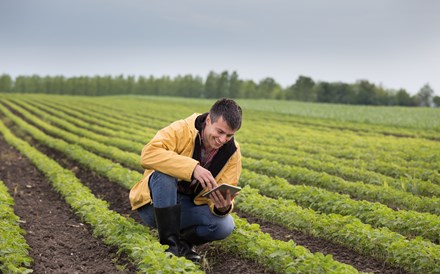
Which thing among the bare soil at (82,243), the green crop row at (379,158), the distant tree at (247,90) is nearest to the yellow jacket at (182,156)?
the bare soil at (82,243)

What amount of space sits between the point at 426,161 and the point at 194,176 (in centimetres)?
1041

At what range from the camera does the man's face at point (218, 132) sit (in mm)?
4973

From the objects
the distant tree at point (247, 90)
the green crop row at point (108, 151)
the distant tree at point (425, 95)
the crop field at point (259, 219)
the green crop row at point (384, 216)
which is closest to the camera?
the crop field at point (259, 219)

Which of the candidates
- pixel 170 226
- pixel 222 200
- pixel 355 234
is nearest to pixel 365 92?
pixel 355 234

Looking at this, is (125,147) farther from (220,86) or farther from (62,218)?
(220,86)

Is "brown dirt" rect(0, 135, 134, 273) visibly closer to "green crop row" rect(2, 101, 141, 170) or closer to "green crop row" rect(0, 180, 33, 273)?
"green crop row" rect(0, 180, 33, 273)

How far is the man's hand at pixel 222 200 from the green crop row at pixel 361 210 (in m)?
2.76

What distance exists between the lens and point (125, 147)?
55.3 feet

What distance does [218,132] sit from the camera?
504 centimetres

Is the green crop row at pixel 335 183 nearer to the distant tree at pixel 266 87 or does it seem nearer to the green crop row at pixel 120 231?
the green crop row at pixel 120 231

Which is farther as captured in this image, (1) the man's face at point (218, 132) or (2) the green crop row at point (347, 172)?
(2) the green crop row at point (347, 172)

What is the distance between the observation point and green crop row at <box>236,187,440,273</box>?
5.48 metres

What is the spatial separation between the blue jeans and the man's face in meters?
0.57

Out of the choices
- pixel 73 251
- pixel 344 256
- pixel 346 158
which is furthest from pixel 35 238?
pixel 346 158
